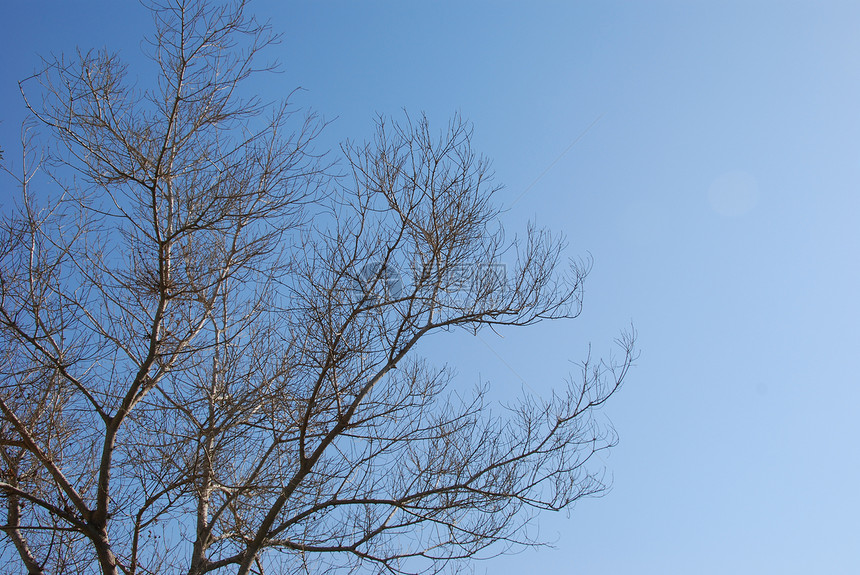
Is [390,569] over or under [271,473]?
under

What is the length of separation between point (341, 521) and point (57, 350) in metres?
2.57

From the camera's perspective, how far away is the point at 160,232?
4414mm

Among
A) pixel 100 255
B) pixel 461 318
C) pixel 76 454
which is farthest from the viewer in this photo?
pixel 76 454

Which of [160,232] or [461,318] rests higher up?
[160,232]

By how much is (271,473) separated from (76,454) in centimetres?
193

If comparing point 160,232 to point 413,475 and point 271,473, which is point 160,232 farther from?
point 413,475

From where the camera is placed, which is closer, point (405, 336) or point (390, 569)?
point (405, 336)

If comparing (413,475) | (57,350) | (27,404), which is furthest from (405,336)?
(27,404)

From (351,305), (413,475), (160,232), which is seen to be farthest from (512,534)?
(160,232)

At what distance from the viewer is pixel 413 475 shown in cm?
488

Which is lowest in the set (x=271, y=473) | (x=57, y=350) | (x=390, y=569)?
(x=390, y=569)

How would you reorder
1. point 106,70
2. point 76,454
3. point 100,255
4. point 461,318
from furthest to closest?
point 76,454
point 100,255
point 461,318
point 106,70

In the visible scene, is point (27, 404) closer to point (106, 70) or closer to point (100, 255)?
point (100, 255)

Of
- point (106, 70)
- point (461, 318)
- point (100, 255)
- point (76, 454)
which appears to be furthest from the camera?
point (76, 454)
